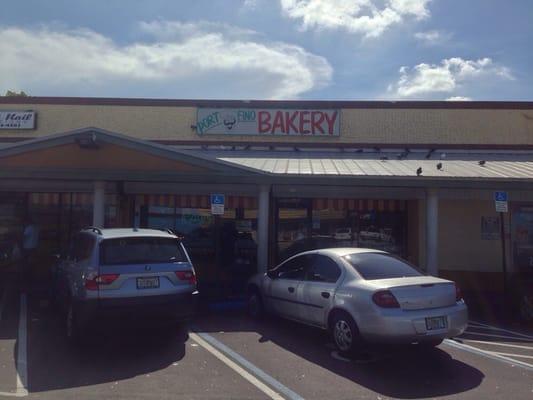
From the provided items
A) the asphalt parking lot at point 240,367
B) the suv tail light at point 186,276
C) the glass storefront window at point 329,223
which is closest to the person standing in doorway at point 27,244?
the asphalt parking lot at point 240,367

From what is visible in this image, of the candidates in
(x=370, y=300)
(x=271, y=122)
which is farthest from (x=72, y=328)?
(x=271, y=122)

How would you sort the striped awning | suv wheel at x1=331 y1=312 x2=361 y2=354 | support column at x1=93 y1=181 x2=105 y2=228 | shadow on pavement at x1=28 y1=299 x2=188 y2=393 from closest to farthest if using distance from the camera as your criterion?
shadow on pavement at x1=28 y1=299 x2=188 y2=393
suv wheel at x1=331 y1=312 x2=361 y2=354
support column at x1=93 y1=181 x2=105 y2=228
the striped awning

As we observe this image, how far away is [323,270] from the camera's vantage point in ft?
26.1

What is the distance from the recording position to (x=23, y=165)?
458 inches

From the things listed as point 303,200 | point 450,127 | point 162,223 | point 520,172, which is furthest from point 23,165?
point 450,127

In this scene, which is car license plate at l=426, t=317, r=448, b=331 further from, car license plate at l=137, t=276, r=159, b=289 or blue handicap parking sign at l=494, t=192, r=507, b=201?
blue handicap parking sign at l=494, t=192, r=507, b=201

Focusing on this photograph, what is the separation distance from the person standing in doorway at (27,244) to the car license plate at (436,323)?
10944 millimetres

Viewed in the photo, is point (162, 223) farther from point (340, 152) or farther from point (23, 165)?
point (340, 152)

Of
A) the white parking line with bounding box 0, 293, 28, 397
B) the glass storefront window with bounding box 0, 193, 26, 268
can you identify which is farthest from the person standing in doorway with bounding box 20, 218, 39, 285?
the white parking line with bounding box 0, 293, 28, 397

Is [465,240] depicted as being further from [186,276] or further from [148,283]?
[148,283]

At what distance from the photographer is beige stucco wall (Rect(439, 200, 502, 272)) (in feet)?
48.4

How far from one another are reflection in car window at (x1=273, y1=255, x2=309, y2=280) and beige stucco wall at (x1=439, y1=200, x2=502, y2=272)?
731cm

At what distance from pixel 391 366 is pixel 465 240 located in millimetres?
9217

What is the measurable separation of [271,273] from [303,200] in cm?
608
